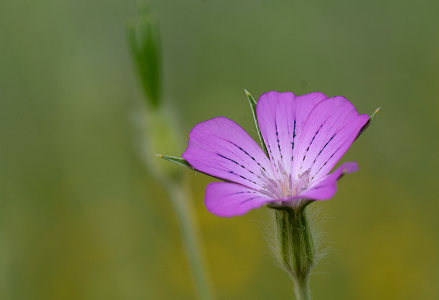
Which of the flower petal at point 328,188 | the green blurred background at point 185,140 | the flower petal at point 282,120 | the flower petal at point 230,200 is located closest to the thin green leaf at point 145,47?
the green blurred background at point 185,140

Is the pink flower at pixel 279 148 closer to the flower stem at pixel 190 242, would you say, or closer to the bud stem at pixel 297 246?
the bud stem at pixel 297 246

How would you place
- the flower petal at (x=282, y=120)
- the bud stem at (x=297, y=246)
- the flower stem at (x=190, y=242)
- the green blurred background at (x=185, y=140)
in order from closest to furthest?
1. the bud stem at (x=297, y=246)
2. the flower petal at (x=282, y=120)
3. the flower stem at (x=190, y=242)
4. the green blurred background at (x=185, y=140)

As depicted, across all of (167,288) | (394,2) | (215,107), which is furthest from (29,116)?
(394,2)

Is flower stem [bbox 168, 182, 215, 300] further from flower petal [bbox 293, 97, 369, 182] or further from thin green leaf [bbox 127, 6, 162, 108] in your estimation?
flower petal [bbox 293, 97, 369, 182]

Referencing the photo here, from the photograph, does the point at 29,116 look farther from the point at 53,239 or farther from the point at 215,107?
the point at 215,107

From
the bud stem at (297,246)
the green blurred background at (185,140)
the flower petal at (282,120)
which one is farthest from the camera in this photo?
the green blurred background at (185,140)

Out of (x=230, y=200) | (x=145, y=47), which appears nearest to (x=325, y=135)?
(x=230, y=200)
